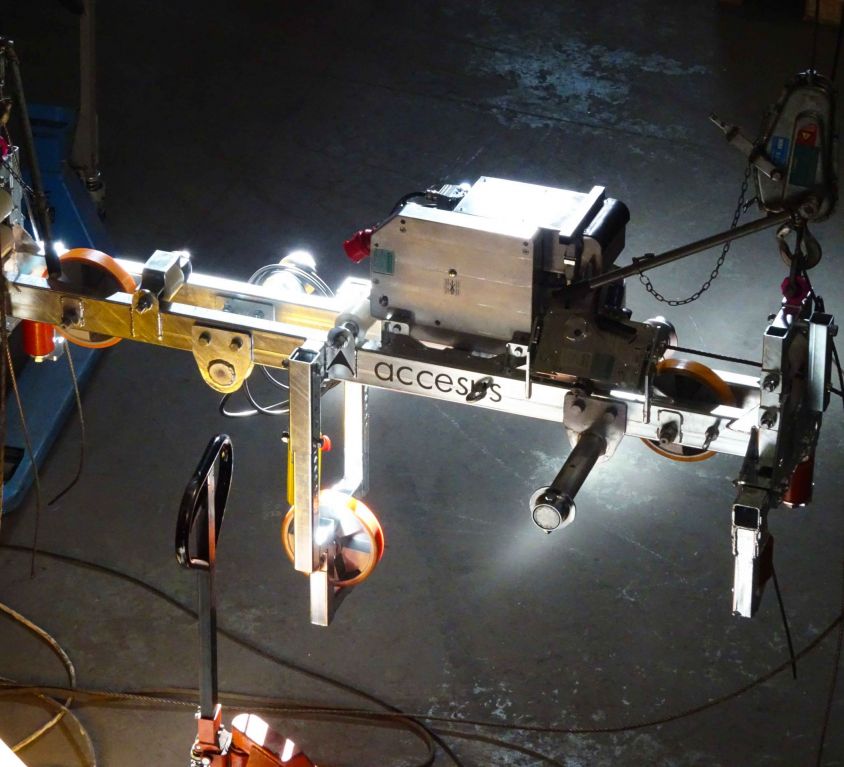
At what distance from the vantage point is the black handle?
3.31 metres

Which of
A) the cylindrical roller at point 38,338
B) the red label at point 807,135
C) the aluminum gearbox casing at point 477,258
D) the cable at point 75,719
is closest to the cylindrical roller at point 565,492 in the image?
the aluminum gearbox casing at point 477,258

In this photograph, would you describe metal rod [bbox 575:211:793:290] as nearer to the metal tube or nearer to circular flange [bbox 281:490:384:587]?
the metal tube

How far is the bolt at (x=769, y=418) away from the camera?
339cm

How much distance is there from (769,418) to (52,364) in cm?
380

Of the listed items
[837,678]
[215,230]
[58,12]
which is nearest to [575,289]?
[837,678]

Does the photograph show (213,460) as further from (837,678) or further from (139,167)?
(139,167)

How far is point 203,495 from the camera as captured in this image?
3.40 meters

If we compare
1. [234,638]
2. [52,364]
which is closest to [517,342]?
[234,638]

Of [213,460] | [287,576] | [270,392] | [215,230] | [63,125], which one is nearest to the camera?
[213,460]

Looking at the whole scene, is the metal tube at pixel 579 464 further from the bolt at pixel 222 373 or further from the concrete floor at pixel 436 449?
the concrete floor at pixel 436 449

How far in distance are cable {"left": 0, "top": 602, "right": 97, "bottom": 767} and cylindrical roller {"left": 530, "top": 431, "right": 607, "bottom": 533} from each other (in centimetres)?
208

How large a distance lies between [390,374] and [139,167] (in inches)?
165

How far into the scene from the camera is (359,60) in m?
8.55

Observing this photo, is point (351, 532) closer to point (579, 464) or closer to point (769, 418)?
point (579, 464)
